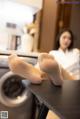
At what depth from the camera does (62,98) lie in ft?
2.25

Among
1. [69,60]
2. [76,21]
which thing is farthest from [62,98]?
[76,21]

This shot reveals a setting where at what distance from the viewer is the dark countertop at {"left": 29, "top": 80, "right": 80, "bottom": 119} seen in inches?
21.3

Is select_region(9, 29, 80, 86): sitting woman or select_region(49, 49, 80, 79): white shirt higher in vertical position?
select_region(9, 29, 80, 86): sitting woman

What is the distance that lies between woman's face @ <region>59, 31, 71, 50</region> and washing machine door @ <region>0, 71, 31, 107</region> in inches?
50.1

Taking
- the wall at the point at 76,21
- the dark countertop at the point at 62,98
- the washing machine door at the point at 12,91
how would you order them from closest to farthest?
1. the dark countertop at the point at 62,98
2. the washing machine door at the point at 12,91
3. the wall at the point at 76,21

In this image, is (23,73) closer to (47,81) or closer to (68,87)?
(47,81)

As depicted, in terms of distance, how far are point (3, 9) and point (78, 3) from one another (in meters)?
2.12

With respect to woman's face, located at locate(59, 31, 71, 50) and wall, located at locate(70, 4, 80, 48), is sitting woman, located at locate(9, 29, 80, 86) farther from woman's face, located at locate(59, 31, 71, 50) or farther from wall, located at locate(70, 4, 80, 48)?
wall, located at locate(70, 4, 80, 48)

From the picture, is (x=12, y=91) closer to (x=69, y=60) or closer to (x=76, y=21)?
(x=69, y=60)

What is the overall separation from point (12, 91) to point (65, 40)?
1356 mm

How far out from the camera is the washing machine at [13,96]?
4.84 ft

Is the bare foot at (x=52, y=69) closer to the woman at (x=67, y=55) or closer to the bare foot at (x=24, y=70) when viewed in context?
the bare foot at (x=24, y=70)

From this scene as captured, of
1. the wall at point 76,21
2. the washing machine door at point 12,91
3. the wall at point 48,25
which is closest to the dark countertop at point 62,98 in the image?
the washing machine door at point 12,91

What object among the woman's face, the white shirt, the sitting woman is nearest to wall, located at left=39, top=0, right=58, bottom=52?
the woman's face
